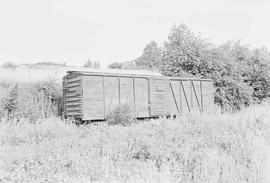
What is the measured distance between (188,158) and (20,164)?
2.86 m

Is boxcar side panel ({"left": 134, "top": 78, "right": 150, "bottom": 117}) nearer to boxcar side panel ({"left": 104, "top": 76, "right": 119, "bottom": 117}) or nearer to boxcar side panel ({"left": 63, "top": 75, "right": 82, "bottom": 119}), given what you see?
boxcar side panel ({"left": 104, "top": 76, "right": 119, "bottom": 117})

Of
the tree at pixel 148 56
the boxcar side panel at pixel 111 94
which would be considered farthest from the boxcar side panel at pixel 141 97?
the tree at pixel 148 56

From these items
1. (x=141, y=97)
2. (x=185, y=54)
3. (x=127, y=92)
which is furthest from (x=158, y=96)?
(x=185, y=54)

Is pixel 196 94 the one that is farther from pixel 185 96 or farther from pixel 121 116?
pixel 121 116

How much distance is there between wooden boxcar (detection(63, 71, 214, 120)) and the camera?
1302cm

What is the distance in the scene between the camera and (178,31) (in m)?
22.6

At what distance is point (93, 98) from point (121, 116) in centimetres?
162

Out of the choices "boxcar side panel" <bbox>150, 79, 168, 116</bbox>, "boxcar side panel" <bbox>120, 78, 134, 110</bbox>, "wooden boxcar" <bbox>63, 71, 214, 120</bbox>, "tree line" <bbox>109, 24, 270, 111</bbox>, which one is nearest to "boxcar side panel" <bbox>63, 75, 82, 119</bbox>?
"wooden boxcar" <bbox>63, 71, 214, 120</bbox>

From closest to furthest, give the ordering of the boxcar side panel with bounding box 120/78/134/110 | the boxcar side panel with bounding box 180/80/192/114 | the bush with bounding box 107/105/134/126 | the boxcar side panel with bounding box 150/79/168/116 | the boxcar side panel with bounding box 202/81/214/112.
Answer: the bush with bounding box 107/105/134/126 < the boxcar side panel with bounding box 120/78/134/110 < the boxcar side panel with bounding box 150/79/168/116 < the boxcar side panel with bounding box 180/80/192/114 < the boxcar side panel with bounding box 202/81/214/112

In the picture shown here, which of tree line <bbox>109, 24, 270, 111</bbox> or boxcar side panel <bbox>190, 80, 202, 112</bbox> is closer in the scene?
boxcar side panel <bbox>190, 80, 202, 112</bbox>

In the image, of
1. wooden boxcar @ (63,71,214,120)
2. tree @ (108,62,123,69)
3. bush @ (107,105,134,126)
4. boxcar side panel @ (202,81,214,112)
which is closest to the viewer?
bush @ (107,105,134,126)

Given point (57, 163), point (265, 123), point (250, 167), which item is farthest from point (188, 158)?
point (265, 123)

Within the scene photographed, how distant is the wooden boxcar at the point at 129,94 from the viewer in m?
13.0

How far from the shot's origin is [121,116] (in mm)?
12453
